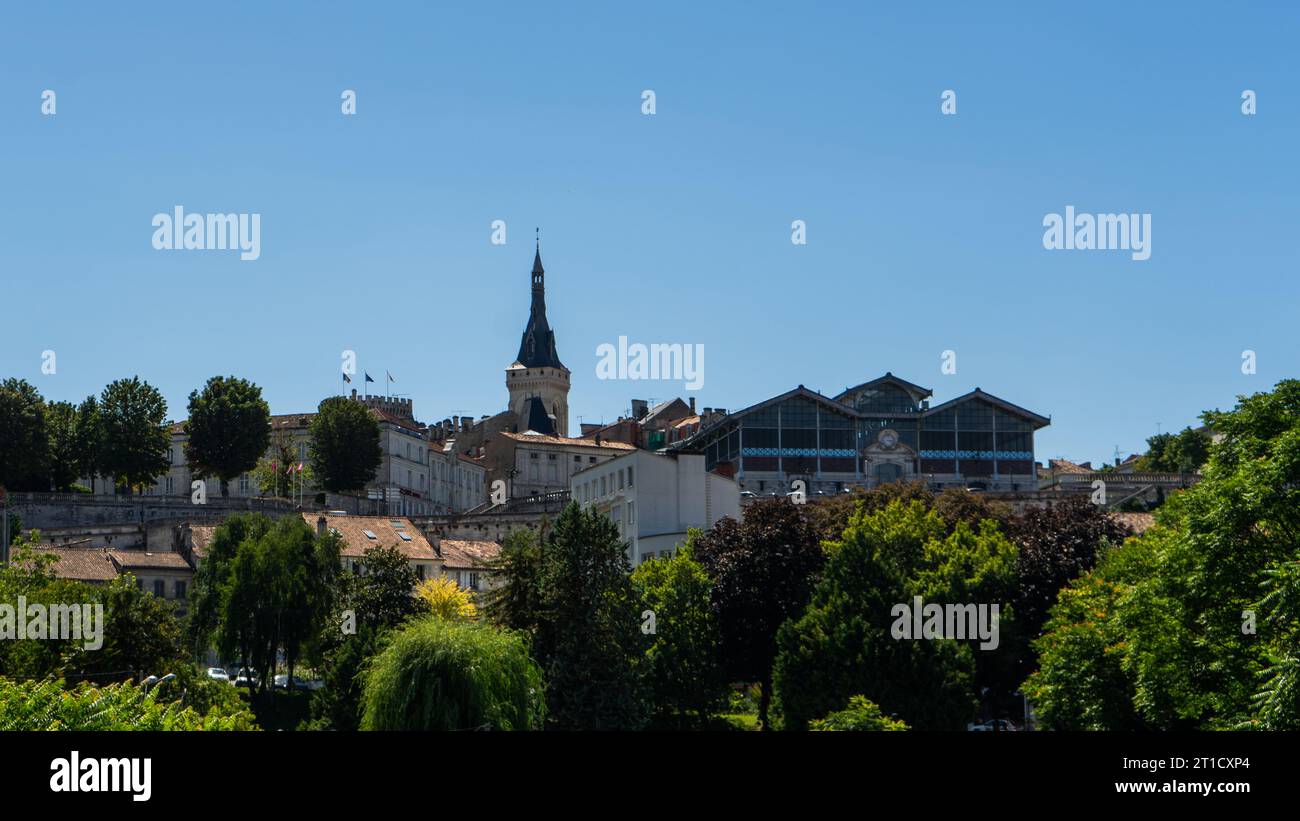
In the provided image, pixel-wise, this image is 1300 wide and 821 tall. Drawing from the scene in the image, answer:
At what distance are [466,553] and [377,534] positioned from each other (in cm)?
635

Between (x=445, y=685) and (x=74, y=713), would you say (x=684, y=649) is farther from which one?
(x=74, y=713)

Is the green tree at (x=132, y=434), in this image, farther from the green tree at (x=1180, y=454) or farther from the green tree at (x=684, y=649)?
the green tree at (x=1180, y=454)

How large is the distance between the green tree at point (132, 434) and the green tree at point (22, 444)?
502cm

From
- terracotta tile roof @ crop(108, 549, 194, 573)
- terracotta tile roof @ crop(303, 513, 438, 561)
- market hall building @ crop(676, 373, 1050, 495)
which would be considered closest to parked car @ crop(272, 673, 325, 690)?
terracotta tile roof @ crop(303, 513, 438, 561)

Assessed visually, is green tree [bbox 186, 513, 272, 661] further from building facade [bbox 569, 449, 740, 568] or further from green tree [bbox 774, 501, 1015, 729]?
green tree [bbox 774, 501, 1015, 729]

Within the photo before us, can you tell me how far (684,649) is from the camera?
7475 centimetres

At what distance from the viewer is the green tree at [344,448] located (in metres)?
147

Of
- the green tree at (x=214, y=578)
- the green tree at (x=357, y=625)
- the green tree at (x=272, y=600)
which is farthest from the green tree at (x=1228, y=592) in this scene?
the green tree at (x=214, y=578)

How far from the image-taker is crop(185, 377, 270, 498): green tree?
13712 centimetres

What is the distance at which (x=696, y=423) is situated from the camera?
582ft

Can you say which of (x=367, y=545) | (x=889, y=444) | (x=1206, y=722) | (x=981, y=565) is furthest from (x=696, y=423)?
(x=1206, y=722)

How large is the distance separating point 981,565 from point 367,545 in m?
48.6

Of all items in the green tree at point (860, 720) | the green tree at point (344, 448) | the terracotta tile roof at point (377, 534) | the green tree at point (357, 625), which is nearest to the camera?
the green tree at point (860, 720)
